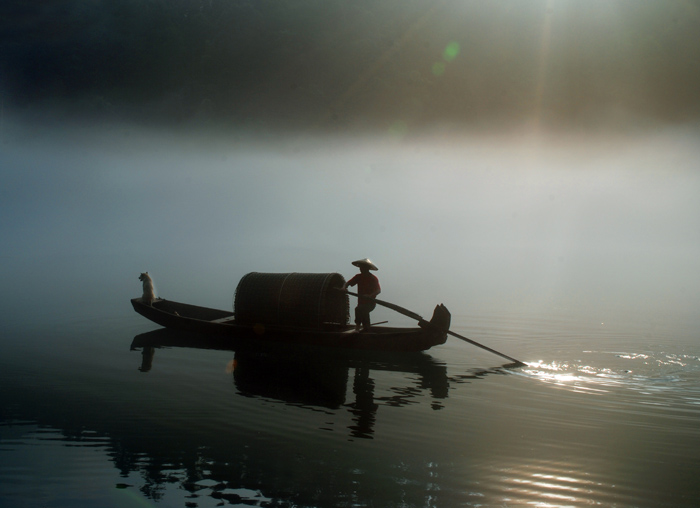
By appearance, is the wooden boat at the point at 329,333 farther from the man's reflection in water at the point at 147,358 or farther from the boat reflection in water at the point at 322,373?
Result: the man's reflection in water at the point at 147,358

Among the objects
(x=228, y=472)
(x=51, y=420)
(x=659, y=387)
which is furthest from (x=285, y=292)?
(x=659, y=387)

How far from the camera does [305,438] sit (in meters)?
9.02

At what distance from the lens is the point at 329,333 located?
15.5m

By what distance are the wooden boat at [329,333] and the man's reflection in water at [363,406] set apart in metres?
1.19

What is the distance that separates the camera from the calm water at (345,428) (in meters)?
7.12

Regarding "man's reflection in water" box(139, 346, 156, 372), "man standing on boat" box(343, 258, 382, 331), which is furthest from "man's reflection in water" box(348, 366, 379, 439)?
"man's reflection in water" box(139, 346, 156, 372)

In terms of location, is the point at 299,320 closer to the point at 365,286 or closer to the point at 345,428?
the point at 365,286

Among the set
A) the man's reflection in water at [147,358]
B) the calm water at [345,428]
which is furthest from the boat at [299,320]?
the man's reflection in water at [147,358]

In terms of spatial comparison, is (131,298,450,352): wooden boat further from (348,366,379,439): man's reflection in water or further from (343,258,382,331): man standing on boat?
(348,366,379,439): man's reflection in water

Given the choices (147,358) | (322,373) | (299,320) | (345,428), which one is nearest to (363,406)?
(345,428)

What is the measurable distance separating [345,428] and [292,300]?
7200 millimetres

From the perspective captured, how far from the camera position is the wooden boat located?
14.6 m

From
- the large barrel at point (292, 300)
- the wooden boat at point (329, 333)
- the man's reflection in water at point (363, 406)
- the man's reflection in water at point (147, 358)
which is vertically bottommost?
the man's reflection in water at point (147, 358)

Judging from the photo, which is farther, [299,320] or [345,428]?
[299,320]
